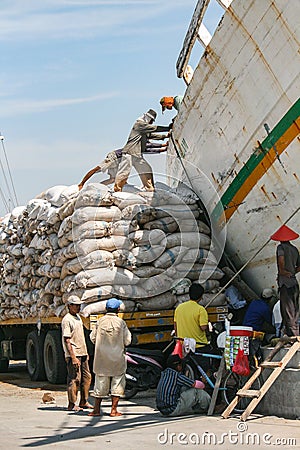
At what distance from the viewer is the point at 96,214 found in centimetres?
1015

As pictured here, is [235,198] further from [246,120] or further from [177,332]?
[177,332]

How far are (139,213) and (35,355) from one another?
3.70 metres

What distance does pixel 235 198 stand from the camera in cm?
972

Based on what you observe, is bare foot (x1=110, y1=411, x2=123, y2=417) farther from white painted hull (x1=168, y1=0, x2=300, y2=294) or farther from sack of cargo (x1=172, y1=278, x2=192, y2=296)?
white painted hull (x1=168, y1=0, x2=300, y2=294)

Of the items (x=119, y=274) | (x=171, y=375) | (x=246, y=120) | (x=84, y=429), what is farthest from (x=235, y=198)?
(x=84, y=429)

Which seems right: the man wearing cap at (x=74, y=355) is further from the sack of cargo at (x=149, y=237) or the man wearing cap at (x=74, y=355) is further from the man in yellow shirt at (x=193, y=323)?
the sack of cargo at (x=149, y=237)

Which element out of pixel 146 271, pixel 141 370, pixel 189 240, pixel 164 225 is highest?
pixel 164 225

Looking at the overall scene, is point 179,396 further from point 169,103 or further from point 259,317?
point 169,103

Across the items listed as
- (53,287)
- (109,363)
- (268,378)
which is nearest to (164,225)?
(53,287)

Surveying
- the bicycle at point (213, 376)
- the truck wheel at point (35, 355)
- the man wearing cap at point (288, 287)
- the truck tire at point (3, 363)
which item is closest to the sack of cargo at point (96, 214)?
the bicycle at point (213, 376)

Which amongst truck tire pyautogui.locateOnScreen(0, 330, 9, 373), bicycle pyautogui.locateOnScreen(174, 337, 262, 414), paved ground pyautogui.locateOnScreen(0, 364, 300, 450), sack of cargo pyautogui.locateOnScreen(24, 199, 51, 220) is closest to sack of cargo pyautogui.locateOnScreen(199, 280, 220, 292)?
paved ground pyautogui.locateOnScreen(0, 364, 300, 450)

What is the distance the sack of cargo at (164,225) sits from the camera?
408 inches

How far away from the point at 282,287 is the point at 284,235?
534mm

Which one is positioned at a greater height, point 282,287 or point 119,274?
point 119,274
